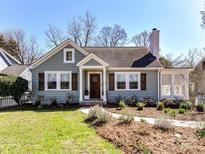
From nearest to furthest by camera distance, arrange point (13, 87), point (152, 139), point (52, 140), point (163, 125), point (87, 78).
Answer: point (152, 139), point (52, 140), point (163, 125), point (13, 87), point (87, 78)

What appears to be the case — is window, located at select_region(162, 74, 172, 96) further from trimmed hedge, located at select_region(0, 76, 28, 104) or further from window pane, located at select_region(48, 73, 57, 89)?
trimmed hedge, located at select_region(0, 76, 28, 104)

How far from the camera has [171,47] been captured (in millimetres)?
36719

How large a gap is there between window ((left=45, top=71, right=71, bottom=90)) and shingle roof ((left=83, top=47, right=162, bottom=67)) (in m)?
3.53

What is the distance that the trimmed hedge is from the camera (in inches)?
672

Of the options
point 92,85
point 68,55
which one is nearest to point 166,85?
point 92,85

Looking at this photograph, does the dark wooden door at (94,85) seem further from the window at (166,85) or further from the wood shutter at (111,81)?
the window at (166,85)

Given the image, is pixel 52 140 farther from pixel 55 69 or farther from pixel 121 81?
pixel 121 81

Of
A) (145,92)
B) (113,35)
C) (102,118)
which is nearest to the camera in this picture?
(102,118)

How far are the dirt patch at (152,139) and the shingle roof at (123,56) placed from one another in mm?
10753

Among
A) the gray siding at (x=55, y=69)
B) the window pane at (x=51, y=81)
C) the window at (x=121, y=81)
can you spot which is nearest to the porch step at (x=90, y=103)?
the gray siding at (x=55, y=69)

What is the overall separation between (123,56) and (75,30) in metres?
24.0

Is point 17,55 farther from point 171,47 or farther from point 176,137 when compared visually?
point 176,137

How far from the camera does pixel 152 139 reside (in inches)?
270

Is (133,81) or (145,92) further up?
(133,81)
